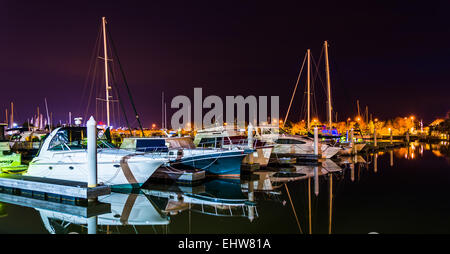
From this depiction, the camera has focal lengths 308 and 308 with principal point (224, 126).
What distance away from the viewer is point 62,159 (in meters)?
14.0

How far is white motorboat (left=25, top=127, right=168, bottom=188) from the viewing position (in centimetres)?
1355

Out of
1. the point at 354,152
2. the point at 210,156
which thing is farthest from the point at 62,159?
the point at 354,152

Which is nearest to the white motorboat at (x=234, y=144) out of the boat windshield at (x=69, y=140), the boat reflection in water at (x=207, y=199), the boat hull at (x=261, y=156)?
the boat hull at (x=261, y=156)

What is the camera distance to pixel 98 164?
13.5 m

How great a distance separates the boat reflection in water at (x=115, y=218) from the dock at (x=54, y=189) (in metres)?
0.84

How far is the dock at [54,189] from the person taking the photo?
1090 cm

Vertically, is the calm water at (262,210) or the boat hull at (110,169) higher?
the boat hull at (110,169)

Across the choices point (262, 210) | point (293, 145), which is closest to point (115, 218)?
point (262, 210)

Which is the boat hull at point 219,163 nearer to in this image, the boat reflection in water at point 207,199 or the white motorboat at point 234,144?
the boat reflection in water at point 207,199

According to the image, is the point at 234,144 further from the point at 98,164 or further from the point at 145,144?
the point at 98,164

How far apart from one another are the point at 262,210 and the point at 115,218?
15.7ft

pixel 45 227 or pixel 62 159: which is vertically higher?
pixel 62 159

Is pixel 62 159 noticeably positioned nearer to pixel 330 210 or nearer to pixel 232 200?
pixel 232 200
